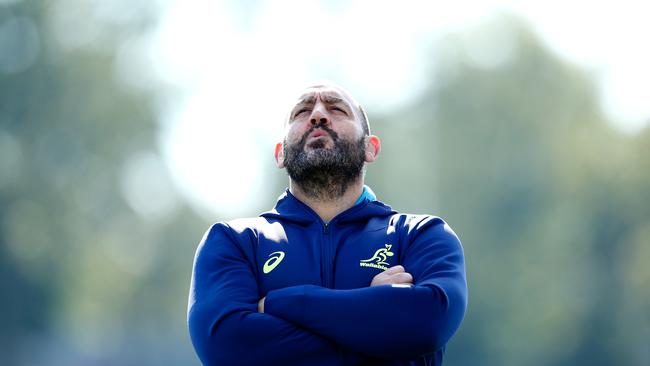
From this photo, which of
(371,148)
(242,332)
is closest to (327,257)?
(242,332)

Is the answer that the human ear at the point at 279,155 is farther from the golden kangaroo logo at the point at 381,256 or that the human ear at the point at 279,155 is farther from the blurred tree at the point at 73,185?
the blurred tree at the point at 73,185

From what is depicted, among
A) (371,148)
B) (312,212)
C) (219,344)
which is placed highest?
(371,148)

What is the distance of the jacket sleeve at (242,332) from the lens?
440 cm

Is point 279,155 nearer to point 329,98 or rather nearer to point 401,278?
point 329,98

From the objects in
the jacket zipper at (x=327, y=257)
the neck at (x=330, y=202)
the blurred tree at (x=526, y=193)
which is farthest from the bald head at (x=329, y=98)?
the blurred tree at (x=526, y=193)

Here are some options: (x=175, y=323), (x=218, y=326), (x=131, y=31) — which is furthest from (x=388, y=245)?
(x=175, y=323)

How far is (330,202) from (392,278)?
0.76 metres

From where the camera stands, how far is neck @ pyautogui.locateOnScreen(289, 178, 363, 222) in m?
5.18

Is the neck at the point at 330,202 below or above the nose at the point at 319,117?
below

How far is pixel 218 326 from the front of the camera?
449cm

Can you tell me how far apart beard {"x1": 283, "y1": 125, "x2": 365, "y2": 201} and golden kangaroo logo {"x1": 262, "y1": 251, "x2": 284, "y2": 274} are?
53 centimetres

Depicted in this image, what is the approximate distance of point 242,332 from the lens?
4.44m

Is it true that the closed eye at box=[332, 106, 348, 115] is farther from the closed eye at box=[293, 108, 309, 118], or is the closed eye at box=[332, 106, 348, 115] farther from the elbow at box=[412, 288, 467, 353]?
the elbow at box=[412, 288, 467, 353]

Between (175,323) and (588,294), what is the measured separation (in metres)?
18.5
